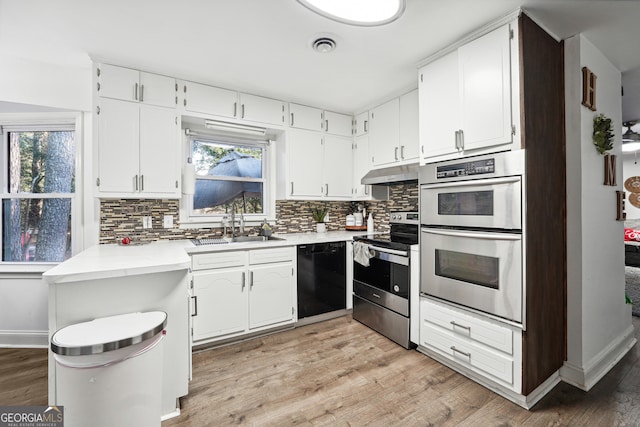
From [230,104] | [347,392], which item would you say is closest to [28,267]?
[230,104]

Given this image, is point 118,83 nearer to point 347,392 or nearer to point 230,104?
point 230,104

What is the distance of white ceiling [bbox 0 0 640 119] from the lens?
5.76 ft

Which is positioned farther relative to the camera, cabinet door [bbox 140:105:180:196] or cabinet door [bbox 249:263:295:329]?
cabinet door [bbox 249:263:295:329]

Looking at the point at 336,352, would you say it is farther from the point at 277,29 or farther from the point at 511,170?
the point at 277,29

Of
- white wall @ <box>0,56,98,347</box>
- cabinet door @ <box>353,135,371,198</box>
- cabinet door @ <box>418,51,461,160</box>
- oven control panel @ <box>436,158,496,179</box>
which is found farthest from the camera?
cabinet door @ <box>353,135,371,198</box>

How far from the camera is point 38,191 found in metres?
2.74

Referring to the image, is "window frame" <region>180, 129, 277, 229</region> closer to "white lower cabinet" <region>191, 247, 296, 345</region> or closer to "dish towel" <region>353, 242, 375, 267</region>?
"white lower cabinet" <region>191, 247, 296, 345</region>

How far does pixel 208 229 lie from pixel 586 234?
3.31 metres

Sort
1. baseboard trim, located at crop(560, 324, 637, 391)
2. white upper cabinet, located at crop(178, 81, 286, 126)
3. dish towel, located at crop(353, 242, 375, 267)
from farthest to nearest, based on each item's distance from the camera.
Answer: dish towel, located at crop(353, 242, 375, 267), white upper cabinet, located at crop(178, 81, 286, 126), baseboard trim, located at crop(560, 324, 637, 391)

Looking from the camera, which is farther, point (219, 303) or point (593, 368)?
point (219, 303)

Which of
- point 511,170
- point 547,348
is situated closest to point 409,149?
point 511,170

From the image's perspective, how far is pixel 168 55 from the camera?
2.31 m

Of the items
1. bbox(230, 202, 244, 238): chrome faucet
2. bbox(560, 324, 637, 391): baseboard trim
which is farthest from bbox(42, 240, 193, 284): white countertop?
bbox(560, 324, 637, 391): baseboard trim

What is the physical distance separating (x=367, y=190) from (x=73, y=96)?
3.10 m
